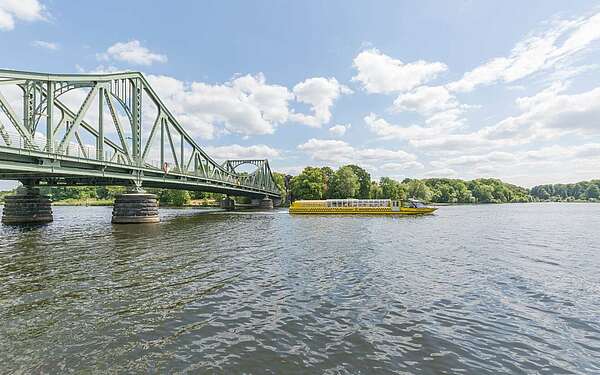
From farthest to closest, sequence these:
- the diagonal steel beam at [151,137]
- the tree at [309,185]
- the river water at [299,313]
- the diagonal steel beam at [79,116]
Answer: the tree at [309,185], the diagonal steel beam at [151,137], the diagonal steel beam at [79,116], the river water at [299,313]

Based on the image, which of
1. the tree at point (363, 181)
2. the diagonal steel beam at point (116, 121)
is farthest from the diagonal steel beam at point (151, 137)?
the tree at point (363, 181)

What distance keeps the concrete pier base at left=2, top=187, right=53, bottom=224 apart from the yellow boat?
47.8 meters

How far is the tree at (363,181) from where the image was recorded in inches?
5517


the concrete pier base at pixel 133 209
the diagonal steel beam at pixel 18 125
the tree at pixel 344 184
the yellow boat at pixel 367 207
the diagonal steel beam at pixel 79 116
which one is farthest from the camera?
the tree at pixel 344 184

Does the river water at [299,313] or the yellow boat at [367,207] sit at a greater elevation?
the yellow boat at [367,207]

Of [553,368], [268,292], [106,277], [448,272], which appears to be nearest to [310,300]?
[268,292]

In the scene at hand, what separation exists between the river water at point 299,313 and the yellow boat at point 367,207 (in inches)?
1837

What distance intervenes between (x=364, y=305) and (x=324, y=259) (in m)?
8.82

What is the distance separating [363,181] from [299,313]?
133761 mm

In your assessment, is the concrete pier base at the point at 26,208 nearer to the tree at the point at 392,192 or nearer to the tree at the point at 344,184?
the tree at the point at 344,184

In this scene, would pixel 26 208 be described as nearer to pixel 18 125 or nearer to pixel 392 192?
pixel 18 125

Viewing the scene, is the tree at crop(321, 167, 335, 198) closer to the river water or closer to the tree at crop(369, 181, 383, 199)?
the tree at crop(369, 181, 383, 199)

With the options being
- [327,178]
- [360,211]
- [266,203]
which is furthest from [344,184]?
[360,211]

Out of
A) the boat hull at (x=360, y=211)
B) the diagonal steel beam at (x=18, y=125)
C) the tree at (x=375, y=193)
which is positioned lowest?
the boat hull at (x=360, y=211)
